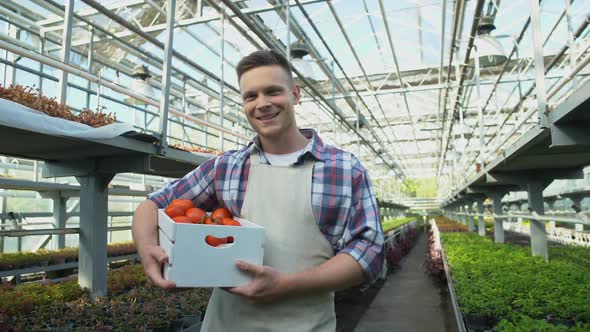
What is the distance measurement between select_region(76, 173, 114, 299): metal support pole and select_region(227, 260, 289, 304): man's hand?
10.9 feet

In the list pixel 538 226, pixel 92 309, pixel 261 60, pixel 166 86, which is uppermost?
pixel 166 86

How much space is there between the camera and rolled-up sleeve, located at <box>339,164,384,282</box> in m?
1.28

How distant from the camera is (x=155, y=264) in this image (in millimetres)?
1269

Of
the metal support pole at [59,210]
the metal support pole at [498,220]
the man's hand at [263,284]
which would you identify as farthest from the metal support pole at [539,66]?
the metal support pole at [59,210]

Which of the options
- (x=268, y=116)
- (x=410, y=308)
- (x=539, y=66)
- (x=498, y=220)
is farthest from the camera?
(x=498, y=220)

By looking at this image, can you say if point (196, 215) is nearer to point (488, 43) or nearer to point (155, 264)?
point (155, 264)

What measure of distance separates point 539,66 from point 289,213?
2.98m

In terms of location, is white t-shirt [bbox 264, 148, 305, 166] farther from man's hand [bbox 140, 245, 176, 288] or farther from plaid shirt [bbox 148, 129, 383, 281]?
man's hand [bbox 140, 245, 176, 288]

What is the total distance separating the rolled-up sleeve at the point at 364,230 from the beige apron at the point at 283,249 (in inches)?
4.8

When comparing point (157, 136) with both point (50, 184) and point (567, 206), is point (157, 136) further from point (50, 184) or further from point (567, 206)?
point (567, 206)

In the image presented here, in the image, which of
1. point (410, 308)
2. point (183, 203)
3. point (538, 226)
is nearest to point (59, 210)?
point (410, 308)

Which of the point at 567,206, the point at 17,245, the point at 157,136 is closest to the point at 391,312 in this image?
the point at 157,136

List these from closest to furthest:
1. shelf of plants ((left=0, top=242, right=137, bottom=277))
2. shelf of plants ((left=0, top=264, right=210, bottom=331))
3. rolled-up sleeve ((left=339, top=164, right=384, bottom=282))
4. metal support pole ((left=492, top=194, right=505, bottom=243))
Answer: rolled-up sleeve ((left=339, top=164, right=384, bottom=282)) → shelf of plants ((left=0, top=264, right=210, bottom=331)) → shelf of plants ((left=0, top=242, right=137, bottom=277)) → metal support pole ((left=492, top=194, right=505, bottom=243))

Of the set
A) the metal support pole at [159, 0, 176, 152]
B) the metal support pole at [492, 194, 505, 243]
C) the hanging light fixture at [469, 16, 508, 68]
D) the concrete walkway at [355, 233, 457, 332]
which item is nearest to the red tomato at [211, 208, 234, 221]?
the metal support pole at [159, 0, 176, 152]
